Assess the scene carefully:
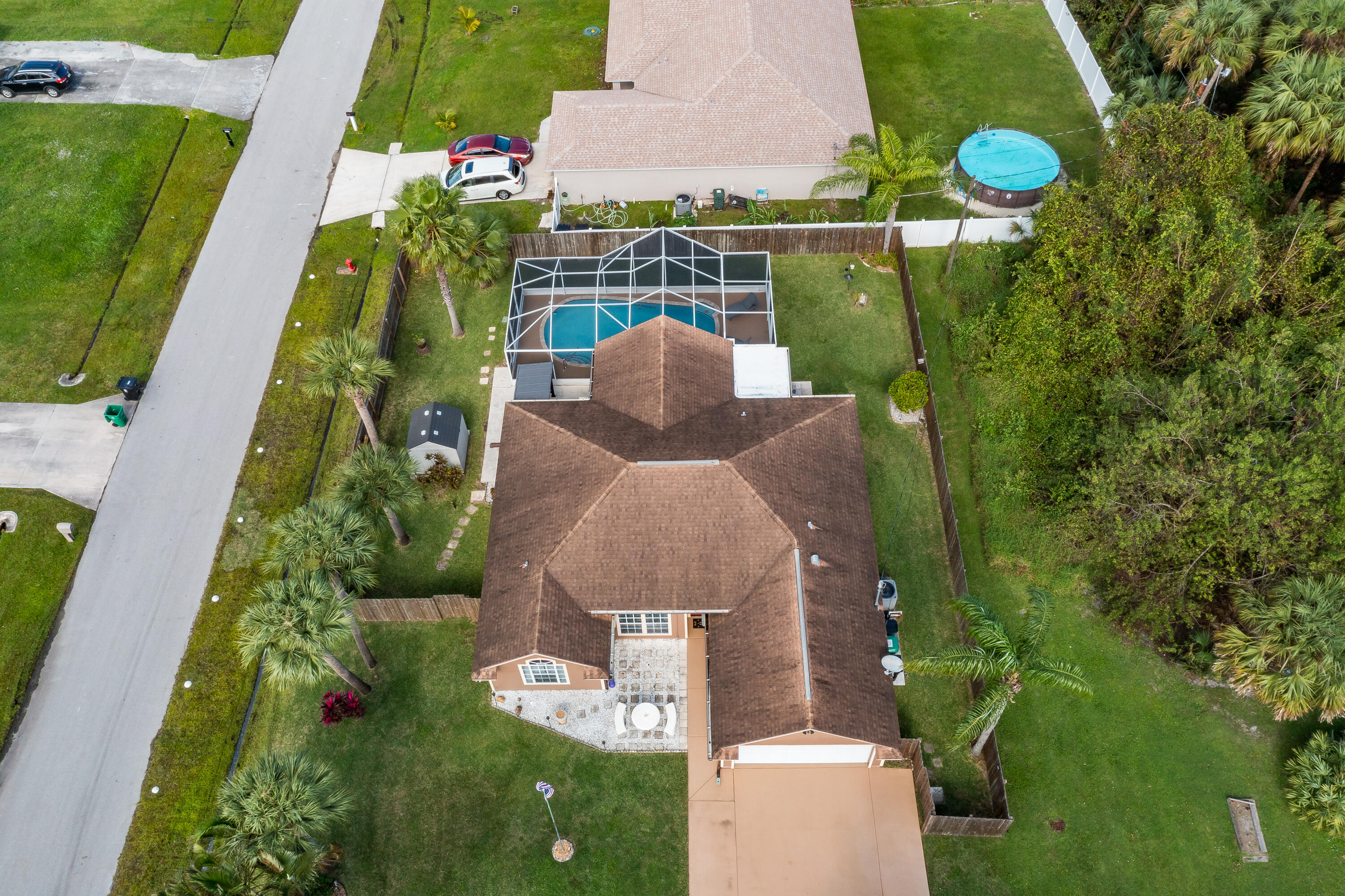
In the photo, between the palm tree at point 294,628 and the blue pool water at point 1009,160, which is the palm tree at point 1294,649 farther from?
the palm tree at point 294,628

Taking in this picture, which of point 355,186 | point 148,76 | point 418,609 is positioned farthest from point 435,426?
point 148,76

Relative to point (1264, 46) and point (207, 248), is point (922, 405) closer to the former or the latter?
point (1264, 46)

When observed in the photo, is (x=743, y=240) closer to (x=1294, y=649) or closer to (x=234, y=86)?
(x=1294, y=649)

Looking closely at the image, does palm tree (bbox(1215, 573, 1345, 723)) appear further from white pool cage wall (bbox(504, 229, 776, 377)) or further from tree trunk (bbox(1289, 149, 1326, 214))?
white pool cage wall (bbox(504, 229, 776, 377))

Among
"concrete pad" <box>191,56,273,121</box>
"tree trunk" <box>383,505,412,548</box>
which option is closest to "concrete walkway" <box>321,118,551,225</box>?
"concrete pad" <box>191,56,273,121</box>

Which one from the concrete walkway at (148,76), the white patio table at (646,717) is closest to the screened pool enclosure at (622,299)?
the white patio table at (646,717)
